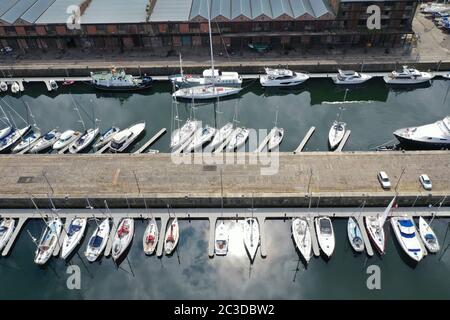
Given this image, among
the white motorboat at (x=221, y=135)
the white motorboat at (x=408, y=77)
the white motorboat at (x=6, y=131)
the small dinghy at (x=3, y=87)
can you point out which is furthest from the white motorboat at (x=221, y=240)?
the small dinghy at (x=3, y=87)

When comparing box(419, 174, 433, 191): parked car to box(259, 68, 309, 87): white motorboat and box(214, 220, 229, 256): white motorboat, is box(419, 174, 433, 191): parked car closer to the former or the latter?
box(214, 220, 229, 256): white motorboat

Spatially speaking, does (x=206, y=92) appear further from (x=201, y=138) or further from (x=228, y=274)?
(x=228, y=274)

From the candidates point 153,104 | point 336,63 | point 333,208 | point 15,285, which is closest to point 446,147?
point 333,208

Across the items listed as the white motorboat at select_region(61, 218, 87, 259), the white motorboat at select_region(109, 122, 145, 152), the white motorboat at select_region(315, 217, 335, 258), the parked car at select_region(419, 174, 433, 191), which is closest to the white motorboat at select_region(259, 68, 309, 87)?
the white motorboat at select_region(109, 122, 145, 152)

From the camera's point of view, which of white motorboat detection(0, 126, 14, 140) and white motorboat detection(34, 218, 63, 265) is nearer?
white motorboat detection(34, 218, 63, 265)

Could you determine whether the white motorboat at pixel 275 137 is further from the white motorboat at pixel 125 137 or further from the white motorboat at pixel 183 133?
the white motorboat at pixel 125 137

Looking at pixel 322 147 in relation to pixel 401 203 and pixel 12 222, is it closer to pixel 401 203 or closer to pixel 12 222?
pixel 401 203
